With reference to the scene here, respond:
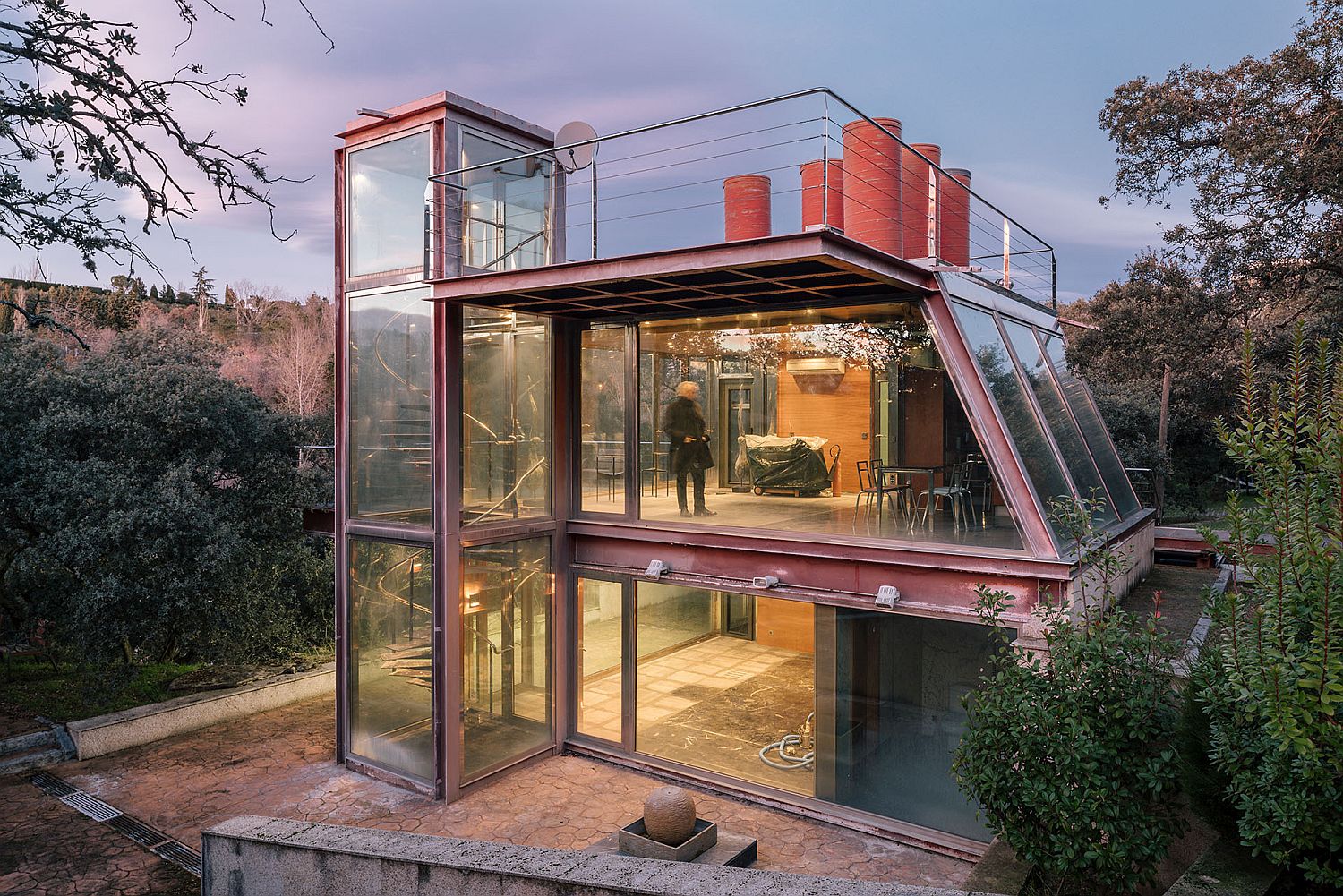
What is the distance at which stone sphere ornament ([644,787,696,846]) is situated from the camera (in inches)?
271

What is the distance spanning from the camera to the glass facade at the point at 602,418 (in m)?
9.83

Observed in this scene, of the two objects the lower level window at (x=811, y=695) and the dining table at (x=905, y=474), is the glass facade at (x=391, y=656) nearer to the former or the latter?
the lower level window at (x=811, y=695)

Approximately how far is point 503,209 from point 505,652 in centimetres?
494

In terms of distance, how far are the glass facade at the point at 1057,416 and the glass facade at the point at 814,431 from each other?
1.67 m

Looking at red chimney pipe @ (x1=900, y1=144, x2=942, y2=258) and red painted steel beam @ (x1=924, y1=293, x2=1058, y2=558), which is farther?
red chimney pipe @ (x1=900, y1=144, x2=942, y2=258)

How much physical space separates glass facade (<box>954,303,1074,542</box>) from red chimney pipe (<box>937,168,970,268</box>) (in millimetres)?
734

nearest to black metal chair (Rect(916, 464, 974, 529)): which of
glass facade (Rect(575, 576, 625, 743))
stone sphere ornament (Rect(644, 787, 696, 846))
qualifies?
stone sphere ornament (Rect(644, 787, 696, 846))

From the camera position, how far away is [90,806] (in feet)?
28.6

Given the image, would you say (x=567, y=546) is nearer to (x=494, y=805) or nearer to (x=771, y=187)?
(x=494, y=805)

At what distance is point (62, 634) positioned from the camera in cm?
1098

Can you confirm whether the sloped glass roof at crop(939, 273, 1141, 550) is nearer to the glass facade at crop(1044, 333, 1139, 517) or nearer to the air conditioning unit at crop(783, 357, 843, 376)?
the glass facade at crop(1044, 333, 1139, 517)

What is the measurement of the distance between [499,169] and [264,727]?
7566 mm

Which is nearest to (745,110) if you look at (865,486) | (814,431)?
(814,431)

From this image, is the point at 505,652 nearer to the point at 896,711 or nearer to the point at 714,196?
the point at 896,711
